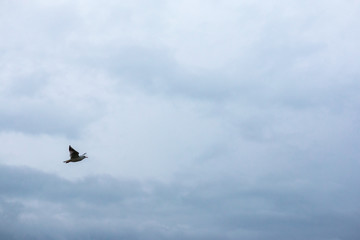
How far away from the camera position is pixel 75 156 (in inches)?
6417
